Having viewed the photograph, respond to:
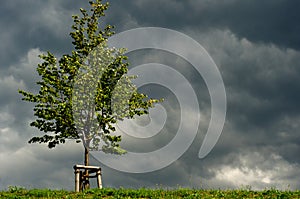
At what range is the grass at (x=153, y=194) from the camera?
70.2 ft

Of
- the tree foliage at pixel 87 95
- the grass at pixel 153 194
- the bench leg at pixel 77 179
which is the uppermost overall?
the tree foliage at pixel 87 95

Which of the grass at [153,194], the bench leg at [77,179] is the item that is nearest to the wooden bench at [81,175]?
the bench leg at [77,179]

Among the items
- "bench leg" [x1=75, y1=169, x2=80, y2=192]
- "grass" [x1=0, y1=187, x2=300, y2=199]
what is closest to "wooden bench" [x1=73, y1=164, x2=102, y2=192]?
"bench leg" [x1=75, y1=169, x2=80, y2=192]

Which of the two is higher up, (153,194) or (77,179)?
(77,179)

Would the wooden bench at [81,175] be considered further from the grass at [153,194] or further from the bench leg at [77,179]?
the grass at [153,194]

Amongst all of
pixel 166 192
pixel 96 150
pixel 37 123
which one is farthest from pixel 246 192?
pixel 37 123

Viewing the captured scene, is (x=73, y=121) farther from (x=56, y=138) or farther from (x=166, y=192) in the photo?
(x=166, y=192)

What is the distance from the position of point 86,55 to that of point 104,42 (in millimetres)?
2010

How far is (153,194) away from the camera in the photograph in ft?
70.4

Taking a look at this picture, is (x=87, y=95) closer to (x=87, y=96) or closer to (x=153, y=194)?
(x=87, y=96)

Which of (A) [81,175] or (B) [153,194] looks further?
(A) [81,175]

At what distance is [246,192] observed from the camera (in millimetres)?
22344

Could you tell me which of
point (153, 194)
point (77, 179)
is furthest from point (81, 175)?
point (153, 194)

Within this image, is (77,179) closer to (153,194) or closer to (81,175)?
(81,175)
